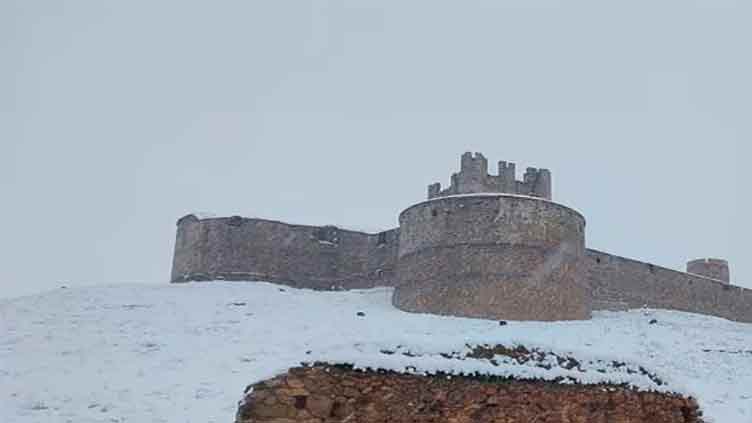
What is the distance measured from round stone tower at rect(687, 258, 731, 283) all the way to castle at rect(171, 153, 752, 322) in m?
0.06

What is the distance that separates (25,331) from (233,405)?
832 cm

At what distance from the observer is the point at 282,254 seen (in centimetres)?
3359

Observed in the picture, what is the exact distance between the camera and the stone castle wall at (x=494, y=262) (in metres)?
28.0

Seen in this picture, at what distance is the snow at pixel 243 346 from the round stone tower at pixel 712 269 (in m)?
9.11

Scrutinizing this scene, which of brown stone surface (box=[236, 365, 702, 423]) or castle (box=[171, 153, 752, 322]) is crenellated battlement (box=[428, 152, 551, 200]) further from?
brown stone surface (box=[236, 365, 702, 423])

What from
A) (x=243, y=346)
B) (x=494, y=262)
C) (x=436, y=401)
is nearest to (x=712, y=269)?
(x=494, y=262)

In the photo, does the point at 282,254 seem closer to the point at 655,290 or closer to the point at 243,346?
the point at 655,290

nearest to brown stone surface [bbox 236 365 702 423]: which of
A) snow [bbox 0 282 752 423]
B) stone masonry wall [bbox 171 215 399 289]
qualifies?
snow [bbox 0 282 752 423]

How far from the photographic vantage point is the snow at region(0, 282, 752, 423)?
8.62m

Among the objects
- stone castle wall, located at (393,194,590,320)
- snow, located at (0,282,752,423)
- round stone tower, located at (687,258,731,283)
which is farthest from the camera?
round stone tower, located at (687,258,731,283)

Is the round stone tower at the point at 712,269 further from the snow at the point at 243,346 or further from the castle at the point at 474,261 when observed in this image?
the snow at the point at 243,346

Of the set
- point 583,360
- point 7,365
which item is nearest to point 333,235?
point 7,365

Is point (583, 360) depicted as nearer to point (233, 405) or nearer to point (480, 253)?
point (233, 405)

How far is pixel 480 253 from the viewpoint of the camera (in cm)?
2853
